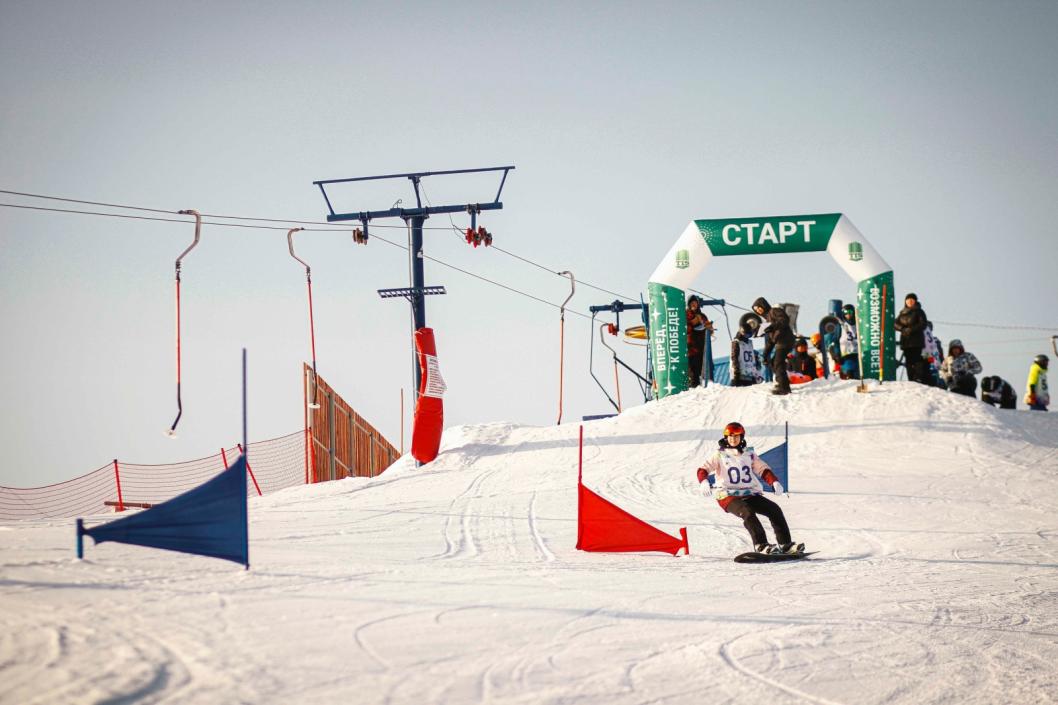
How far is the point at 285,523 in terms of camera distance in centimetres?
1030

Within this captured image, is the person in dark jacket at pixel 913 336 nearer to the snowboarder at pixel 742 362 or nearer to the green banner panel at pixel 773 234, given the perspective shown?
the green banner panel at pixel 773 234

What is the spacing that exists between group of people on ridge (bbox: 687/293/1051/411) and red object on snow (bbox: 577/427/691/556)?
8.93 metres

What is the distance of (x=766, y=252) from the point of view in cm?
1819

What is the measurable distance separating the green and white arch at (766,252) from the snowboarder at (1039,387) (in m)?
3.08

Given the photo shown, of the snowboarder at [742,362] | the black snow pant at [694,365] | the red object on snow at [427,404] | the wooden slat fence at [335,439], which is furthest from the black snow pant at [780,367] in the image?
the wooden slat fence at [335,439]

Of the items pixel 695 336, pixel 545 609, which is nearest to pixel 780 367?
pixel 695 336

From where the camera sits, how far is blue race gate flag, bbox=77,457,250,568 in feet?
20.3

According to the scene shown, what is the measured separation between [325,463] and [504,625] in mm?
12236

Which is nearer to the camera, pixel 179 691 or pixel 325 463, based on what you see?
pixel 179 691

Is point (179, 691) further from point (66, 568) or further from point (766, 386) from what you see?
point (766, 386)

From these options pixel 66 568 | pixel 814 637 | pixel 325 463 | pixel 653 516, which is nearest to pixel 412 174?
pixel 325 463

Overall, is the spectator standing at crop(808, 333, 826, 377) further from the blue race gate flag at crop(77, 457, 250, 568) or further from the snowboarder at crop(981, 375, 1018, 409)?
the blue race gate flag at crop(77, 457, 250, 568)

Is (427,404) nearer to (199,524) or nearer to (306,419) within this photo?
(306,419)

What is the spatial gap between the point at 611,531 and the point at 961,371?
39.7 ft
